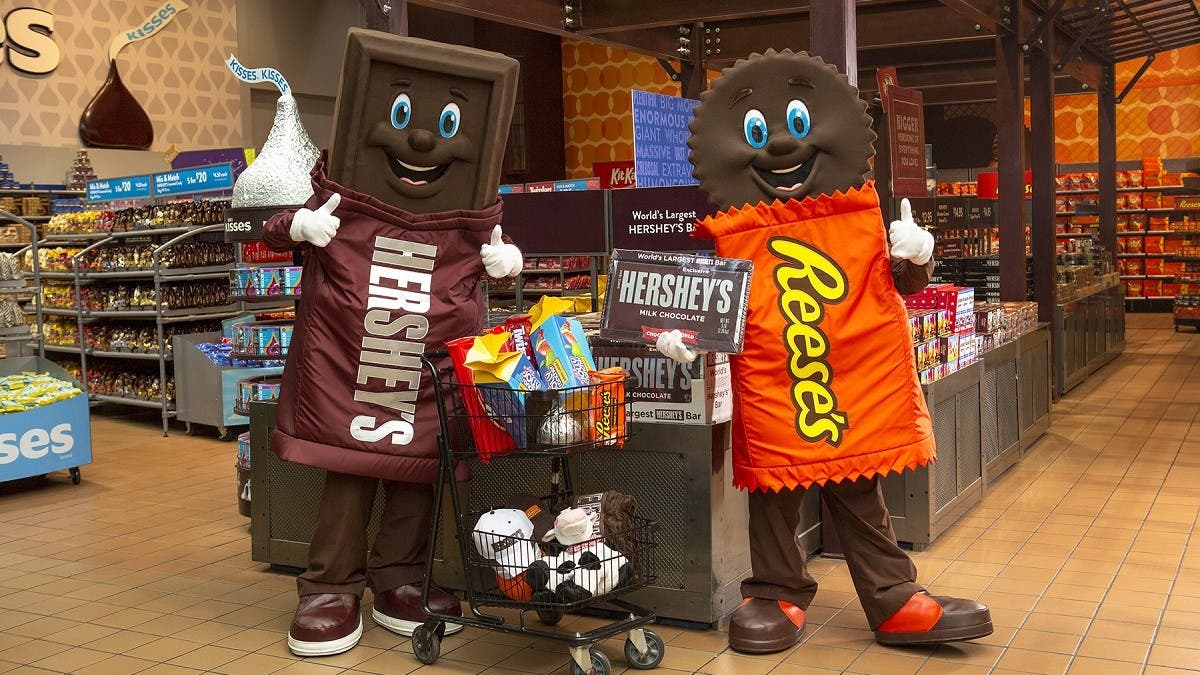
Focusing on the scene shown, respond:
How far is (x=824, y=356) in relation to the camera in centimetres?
357

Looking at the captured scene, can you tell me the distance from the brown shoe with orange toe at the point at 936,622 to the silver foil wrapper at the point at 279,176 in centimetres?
292

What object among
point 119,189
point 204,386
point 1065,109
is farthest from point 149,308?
point 1065,109

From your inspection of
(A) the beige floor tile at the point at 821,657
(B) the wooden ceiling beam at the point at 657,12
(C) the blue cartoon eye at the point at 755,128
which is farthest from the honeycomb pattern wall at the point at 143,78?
(A) the beige floor tile at the point at 821,657

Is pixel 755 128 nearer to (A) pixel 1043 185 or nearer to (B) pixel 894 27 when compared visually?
(A) pixel 1043 185

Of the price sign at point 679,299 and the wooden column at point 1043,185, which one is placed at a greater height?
the wooden column at point 1043,185

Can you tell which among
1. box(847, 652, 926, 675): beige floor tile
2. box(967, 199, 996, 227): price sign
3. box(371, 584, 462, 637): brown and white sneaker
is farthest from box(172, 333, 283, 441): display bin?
box(967, 199, 996, 227): price sign

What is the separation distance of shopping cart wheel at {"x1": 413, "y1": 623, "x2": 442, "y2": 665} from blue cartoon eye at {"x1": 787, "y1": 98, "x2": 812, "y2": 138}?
1925 mm

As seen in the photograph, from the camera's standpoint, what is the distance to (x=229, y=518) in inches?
230

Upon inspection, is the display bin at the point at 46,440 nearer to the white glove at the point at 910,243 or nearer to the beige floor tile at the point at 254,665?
the beige floor tile at the point at 254,665

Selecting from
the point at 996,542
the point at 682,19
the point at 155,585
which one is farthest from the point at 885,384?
the point at 682,19

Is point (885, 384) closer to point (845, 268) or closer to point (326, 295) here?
point (845, 268)

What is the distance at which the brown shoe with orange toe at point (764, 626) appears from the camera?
3631 millimetres

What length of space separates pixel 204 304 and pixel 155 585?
4680 mm

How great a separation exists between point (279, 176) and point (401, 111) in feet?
4.59
